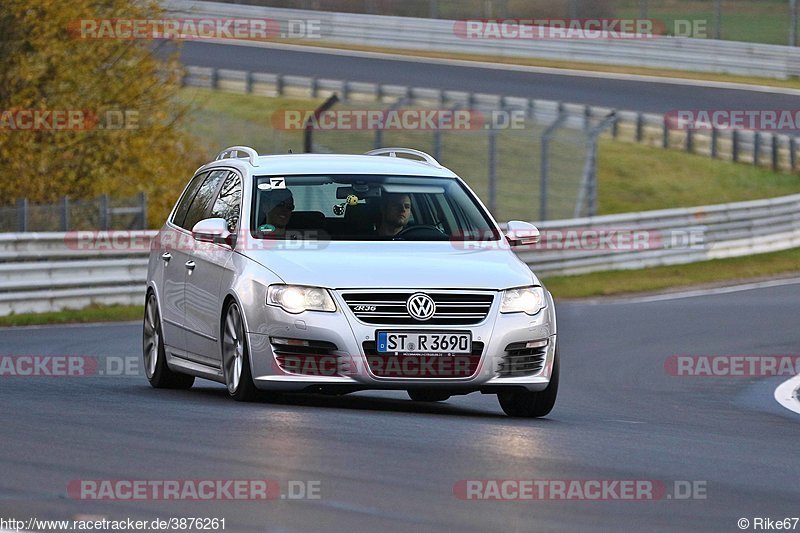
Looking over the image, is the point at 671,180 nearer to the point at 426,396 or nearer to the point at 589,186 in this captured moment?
the point at 589,186

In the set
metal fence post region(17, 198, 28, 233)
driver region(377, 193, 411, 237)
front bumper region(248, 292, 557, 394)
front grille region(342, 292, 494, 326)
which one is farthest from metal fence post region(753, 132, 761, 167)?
front grille region(342, 292, 494, 326)

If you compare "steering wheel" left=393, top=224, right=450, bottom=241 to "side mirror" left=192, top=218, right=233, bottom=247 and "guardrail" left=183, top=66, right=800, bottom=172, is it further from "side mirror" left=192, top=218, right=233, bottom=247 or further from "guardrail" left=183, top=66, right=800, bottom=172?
Answer: "guardrail" left=183, top=66, right=800, bottom=172

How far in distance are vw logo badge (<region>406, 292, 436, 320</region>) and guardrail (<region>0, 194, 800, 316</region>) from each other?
11.6m

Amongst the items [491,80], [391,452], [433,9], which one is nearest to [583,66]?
[491,80]

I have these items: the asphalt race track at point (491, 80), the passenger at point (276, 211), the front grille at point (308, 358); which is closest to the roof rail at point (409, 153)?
the passenger at point (276, 211)

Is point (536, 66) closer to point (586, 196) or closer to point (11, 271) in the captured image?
point (586, 196)

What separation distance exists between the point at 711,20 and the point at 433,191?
37383mm

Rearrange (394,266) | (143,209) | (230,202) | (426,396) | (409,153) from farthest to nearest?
1. (143,209)
2. (409,153)
3. (426,396)
4. (230,202)
5. (394,266)

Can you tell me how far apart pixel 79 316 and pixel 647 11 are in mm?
31544

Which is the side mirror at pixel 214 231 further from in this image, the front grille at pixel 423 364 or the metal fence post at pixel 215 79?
the metal fence post at pixel 215 79

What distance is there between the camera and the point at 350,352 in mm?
9789

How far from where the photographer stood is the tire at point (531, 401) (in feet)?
34.4

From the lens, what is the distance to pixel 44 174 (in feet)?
84.3

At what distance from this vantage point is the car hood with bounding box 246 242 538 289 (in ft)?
32.5
